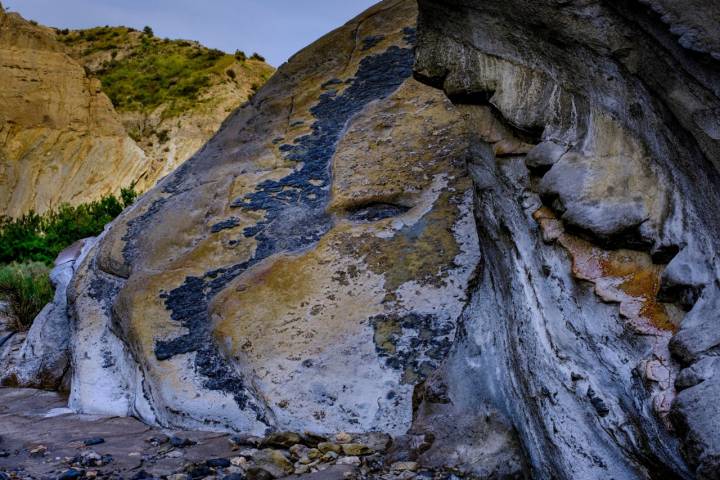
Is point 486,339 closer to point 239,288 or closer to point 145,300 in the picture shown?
point 239,288

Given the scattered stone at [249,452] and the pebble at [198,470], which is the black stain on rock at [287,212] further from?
the pebble at [198,470]

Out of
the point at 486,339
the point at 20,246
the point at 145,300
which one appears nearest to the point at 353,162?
the point at 145,300

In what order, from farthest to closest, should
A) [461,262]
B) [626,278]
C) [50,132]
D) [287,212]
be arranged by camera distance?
[50,132] < [287,212] < [461,262] < [626,278]

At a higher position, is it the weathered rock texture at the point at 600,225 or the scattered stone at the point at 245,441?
the weathered rock texture at the point at 600,225

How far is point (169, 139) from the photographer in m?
19.2

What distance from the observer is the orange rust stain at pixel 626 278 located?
1830mm

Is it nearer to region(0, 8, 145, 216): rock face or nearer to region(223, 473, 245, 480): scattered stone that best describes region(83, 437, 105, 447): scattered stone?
region(223, 473, 245, 480): scattered stone

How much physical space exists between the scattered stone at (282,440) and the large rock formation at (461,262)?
142 millimetres

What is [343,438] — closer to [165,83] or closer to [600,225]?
[600,225]

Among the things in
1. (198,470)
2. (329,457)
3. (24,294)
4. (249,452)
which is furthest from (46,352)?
(329,457)

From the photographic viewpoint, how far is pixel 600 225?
2.00 meters

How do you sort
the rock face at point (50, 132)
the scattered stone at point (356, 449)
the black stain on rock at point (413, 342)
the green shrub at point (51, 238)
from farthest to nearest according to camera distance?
1. the rock face at point (50, 132)
2. the green shrub at point (51, 238)
3. the black stain on rock at point (413, 342)
4. the scattered stone at point (356, 449)

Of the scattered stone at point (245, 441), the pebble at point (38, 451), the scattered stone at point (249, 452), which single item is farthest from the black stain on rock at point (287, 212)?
the pebble at point (38, 451)

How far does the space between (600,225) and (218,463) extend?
162 centimetres
